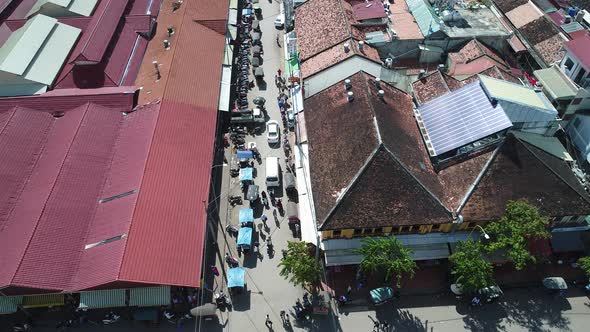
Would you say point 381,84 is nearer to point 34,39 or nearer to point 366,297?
point 366,297

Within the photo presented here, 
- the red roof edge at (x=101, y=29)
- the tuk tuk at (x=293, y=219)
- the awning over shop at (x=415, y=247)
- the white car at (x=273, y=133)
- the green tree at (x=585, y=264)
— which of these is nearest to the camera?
the green tree at (x=585, y=264)

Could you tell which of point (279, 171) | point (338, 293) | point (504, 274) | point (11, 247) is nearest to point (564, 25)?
point (504, 274)

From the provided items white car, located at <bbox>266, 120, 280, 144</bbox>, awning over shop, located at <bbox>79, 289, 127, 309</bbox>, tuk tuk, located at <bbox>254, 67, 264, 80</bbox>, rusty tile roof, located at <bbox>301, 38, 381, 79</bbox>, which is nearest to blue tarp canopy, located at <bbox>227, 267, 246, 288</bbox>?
awning over shop, located at <bbox>79, 289, 127, 309</bbox>

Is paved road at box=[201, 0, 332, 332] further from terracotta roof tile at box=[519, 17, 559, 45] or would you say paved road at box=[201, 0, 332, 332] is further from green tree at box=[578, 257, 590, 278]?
terracotta roof tile at box=[519, 17, 559, 45]

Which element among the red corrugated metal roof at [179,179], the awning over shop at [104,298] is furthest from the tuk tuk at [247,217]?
the awning over shop at [104,298]

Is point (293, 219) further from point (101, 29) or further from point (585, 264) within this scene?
point (101, 29)

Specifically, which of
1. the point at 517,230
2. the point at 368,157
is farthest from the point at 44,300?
the point at 517,230

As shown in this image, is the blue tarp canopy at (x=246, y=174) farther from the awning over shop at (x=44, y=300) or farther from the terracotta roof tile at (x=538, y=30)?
the terracotta roof tile at (x=538, y=30)
